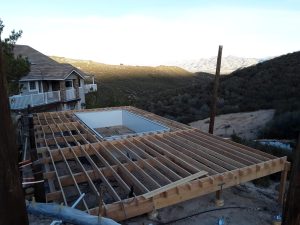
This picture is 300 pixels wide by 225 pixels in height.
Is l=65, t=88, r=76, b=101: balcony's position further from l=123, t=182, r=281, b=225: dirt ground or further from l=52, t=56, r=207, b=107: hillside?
l=52, t=56, r=207, b=107: hillside

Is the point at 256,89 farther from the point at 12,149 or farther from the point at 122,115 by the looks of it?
the point at 12,149

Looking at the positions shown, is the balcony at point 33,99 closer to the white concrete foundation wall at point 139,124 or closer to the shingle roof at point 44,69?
the shingle roof at point 44,69

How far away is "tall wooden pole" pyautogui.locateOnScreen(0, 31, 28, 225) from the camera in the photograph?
1.84 m

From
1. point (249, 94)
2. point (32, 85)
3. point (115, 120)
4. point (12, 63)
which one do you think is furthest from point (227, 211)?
point (249, 94)

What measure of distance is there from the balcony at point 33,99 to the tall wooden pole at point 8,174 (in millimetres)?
15971

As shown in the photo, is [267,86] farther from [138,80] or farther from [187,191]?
[138,80]

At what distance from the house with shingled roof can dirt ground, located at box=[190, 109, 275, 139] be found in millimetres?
9899

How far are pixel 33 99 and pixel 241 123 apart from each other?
14.2 m

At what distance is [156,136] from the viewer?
33.5ft

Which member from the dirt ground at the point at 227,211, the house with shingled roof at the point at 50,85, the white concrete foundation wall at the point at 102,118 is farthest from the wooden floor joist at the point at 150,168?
the house with shingled roof at the point at 50,85

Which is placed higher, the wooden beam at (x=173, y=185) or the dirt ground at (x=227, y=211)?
the wooden beam at (x=173, y=185)

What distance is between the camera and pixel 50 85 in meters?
22.9

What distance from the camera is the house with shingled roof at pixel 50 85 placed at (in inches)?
779

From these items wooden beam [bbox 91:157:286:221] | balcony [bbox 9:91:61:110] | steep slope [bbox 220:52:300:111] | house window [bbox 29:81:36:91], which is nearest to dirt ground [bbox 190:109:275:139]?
steep slope [bbox 220:52:300:111]
